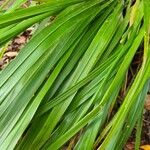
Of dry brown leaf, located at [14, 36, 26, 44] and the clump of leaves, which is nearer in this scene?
the clump of leaves

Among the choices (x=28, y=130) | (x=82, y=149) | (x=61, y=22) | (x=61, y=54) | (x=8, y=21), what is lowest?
(x=82, y=149)

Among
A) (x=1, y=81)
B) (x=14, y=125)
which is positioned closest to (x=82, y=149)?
(x=14, y=125)

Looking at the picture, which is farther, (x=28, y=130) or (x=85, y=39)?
(x=85, y=39)

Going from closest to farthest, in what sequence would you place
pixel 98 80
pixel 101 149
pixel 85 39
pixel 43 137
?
pixel 101 149
pixel 43 137
pixel 98 80
pixel 85 39

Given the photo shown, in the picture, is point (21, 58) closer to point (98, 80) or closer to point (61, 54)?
point (61, 54)

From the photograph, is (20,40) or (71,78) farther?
(20,40)

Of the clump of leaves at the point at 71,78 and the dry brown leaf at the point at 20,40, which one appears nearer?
the clump of leaves at the point at 71,78

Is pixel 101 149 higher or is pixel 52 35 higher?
pixel 52 35

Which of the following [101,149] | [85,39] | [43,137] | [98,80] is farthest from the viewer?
[85,39]
